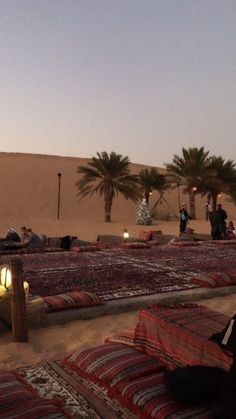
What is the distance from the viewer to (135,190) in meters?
25.2

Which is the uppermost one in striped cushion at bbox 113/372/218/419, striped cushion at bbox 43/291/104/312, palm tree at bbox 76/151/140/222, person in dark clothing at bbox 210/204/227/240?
palm tree at bbox 76/151/140/222

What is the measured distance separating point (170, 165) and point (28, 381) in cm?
2386

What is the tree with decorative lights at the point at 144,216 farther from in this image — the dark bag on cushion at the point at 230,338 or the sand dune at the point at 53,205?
the dark bag on cushion at the point at 230,338

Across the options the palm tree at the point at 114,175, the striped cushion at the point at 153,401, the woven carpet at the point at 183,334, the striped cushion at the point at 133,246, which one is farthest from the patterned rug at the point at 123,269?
the palm tree at the point at 114,175

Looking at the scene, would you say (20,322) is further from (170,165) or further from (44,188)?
(44,188)

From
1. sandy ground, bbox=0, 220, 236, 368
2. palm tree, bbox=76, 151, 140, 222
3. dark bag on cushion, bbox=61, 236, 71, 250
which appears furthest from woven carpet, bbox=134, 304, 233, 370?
palm tree, bbox=76, 151, 140, 222

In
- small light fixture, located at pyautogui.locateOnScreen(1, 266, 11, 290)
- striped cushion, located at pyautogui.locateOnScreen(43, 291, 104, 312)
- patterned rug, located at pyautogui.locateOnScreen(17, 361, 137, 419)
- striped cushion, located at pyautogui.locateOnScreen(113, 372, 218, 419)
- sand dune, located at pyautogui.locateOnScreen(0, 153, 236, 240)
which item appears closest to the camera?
striped cushion, located at pyautogui.locateOnScreen(113, 372, 218, 419)

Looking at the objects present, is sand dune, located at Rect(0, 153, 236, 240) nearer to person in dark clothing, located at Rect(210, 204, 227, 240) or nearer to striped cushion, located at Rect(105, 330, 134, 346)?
person in dark clothing, located at Rect(210, 204, 227, 240)

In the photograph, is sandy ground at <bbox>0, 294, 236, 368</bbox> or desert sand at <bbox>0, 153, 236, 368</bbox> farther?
desert sand at <bbox>0, 153, 236, 368</bbox>

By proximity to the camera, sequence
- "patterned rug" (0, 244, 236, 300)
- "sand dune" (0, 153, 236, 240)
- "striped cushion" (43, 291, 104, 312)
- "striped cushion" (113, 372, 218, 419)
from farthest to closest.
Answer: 1. "sand dune" (0, 153, 236, 240)
2. "patterned rug" (0, 244, 236, 300)
3. "striped cushion" (43, 291, 104, 312)
4. "striped cushion" (113, 372, 218, 419)

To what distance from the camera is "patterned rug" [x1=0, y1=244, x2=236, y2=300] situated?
648cm

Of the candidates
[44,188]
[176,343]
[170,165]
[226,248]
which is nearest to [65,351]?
[176,343]

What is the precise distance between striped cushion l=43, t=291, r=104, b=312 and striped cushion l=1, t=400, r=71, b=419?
7.69 ft

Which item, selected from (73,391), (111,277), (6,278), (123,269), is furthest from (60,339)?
(123,269)
